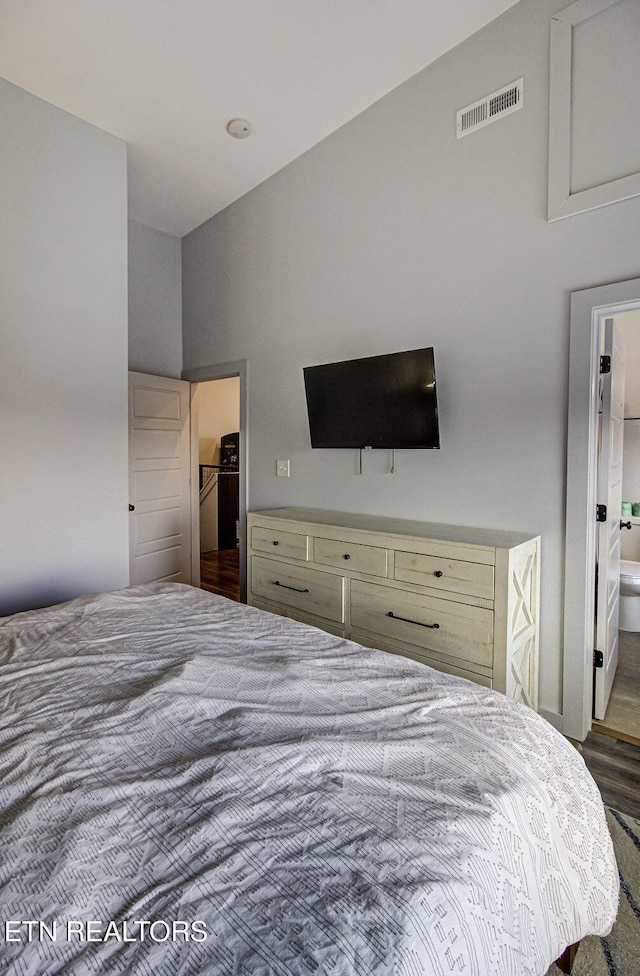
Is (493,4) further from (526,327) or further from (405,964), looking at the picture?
(405,964)

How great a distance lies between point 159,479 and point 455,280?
2794 millimetres

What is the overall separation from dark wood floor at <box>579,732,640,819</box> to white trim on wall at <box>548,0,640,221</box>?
2.36 meters

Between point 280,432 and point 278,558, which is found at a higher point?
point 280,432

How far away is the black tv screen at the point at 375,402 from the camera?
2.60 metres

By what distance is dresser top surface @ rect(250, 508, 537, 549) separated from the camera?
2.21m

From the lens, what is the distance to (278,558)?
9.86 feet

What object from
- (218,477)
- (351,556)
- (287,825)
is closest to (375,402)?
(351,556)

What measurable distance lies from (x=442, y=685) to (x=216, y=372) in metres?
3.46

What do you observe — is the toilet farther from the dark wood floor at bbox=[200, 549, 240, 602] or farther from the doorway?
the doorway

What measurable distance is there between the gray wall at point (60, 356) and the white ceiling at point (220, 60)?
26cm

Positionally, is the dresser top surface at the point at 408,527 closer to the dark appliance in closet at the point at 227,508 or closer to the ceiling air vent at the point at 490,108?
the ceiling air vent at the point at 490,108

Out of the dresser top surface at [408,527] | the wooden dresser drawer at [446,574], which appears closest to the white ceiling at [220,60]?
the dresser top surface at [408,527]

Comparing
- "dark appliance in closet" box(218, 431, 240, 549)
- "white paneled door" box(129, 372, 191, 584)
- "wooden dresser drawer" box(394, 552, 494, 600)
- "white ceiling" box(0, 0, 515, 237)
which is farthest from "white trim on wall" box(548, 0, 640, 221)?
"dark appliance in closet" box(218, 431, 240, 549)

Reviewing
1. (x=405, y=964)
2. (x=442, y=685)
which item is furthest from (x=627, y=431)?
(x=405, y=964)
